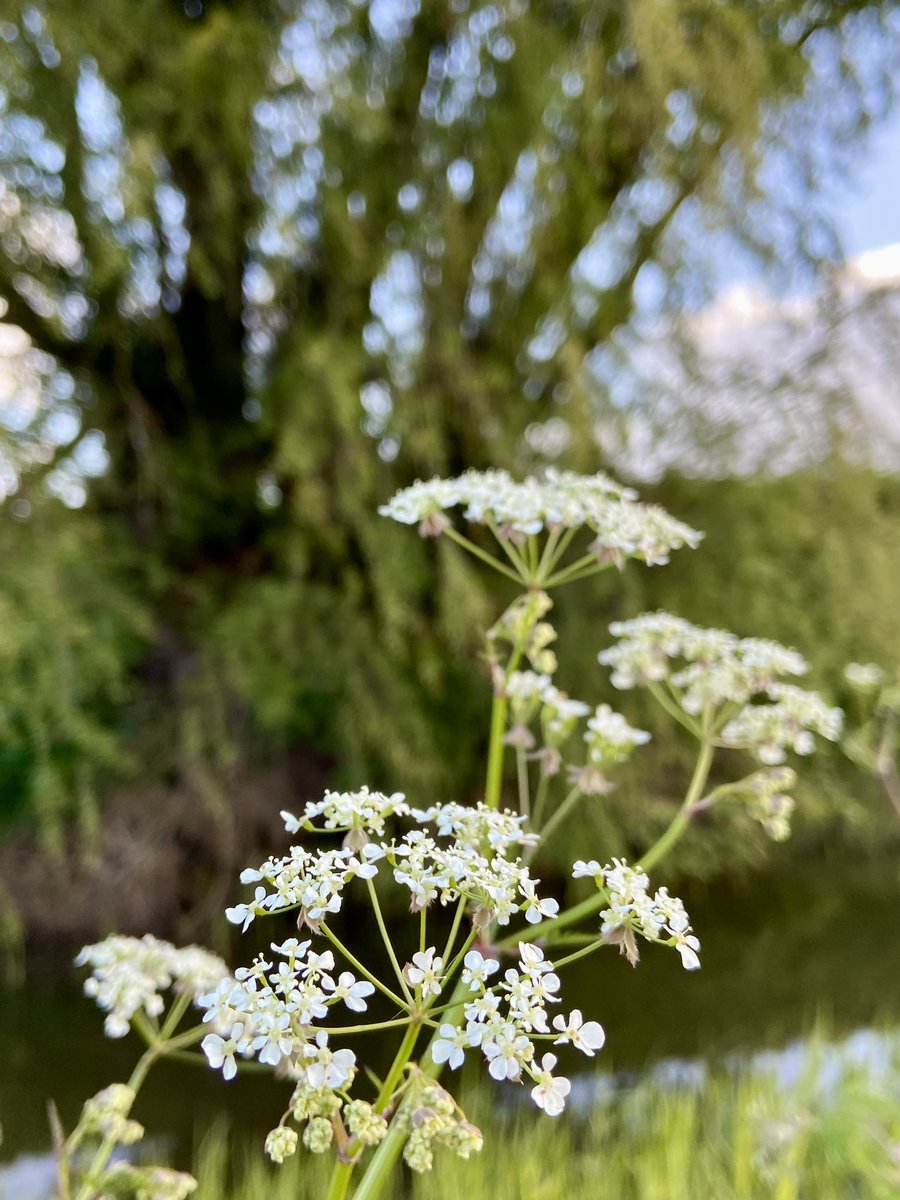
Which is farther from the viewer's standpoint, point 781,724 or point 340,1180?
point 781,724

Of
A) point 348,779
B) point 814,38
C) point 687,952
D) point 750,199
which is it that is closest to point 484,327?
point 750,199

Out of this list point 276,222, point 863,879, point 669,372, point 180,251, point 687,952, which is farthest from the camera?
point 863,879

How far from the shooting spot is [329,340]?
3.96ft

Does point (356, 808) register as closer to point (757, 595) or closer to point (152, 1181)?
point (152, 1181)

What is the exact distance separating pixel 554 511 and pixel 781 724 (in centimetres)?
A: 25

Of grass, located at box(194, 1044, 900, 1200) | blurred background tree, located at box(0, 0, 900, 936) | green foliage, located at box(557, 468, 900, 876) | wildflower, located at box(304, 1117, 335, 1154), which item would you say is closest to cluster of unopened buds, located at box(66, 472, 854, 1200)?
wildflower, located at box(304, 1117, 335, 1154)

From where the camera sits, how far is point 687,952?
27 centimetres

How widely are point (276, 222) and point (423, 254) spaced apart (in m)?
0.24

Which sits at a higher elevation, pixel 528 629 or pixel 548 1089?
pixel 528 629

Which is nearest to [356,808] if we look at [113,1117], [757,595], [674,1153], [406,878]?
[406,878]

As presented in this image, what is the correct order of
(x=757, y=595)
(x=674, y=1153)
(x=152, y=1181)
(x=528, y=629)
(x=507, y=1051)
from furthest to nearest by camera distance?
(x=757, y=595) < (x=674, y=1153) < (x=528, y=629) < (x=152, y=1181) < (x=507, y=1051)

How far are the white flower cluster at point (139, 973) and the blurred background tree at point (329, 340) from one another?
741 millimetres

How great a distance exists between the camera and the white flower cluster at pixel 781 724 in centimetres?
53

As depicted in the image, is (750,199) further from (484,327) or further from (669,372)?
(484,327)
